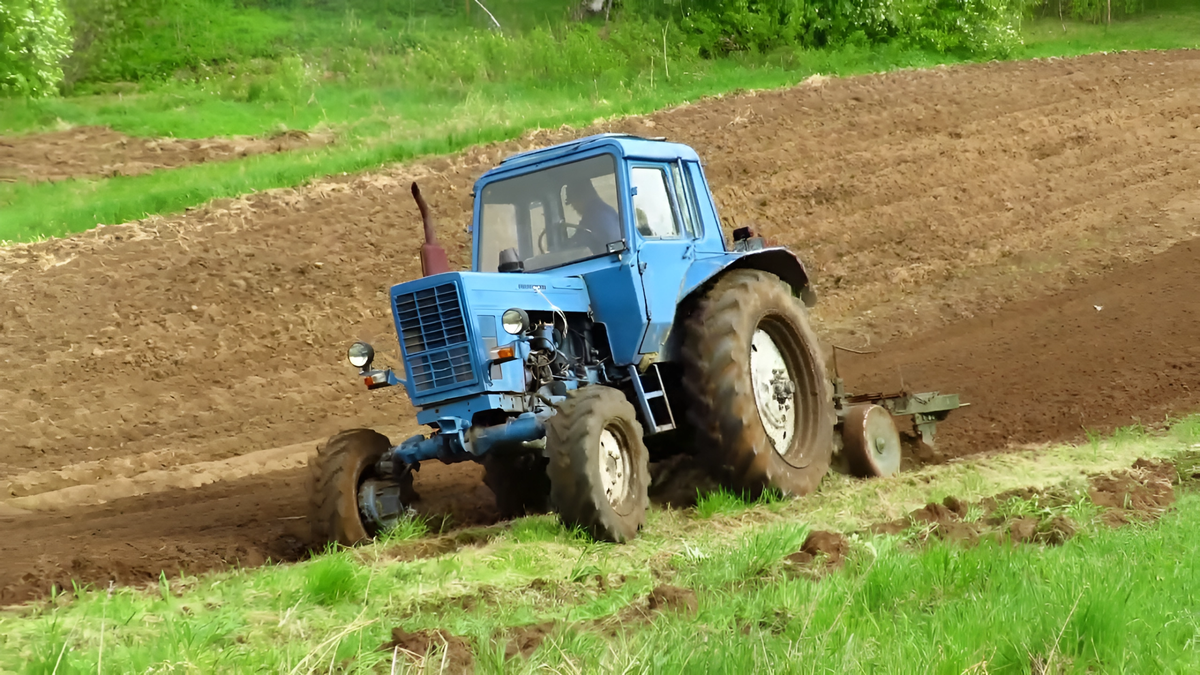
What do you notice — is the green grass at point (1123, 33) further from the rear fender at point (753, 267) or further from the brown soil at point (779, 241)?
the rear fender at point (753, 267)

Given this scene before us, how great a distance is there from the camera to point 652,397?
26.7 ft

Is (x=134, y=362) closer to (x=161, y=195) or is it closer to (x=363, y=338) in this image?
(x=363, y=338)

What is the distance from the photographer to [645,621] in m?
4.85

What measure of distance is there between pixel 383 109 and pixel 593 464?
19778mm

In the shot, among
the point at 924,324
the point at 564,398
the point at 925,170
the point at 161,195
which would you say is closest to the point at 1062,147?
the point at 925,170

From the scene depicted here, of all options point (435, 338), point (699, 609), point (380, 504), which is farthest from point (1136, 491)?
point (380, 504)

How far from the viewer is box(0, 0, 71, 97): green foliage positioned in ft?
82.6

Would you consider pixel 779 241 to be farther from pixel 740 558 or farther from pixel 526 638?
pixel 526 638

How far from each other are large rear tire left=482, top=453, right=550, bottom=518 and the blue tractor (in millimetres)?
13

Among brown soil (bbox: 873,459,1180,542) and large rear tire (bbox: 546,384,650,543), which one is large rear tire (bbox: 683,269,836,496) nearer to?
large rear tire (bbox: 546,384,650,543)

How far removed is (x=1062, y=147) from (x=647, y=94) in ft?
26.1

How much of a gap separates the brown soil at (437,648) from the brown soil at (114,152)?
1888cm

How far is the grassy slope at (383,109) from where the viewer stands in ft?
64.6

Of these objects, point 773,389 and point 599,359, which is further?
point 773,389
